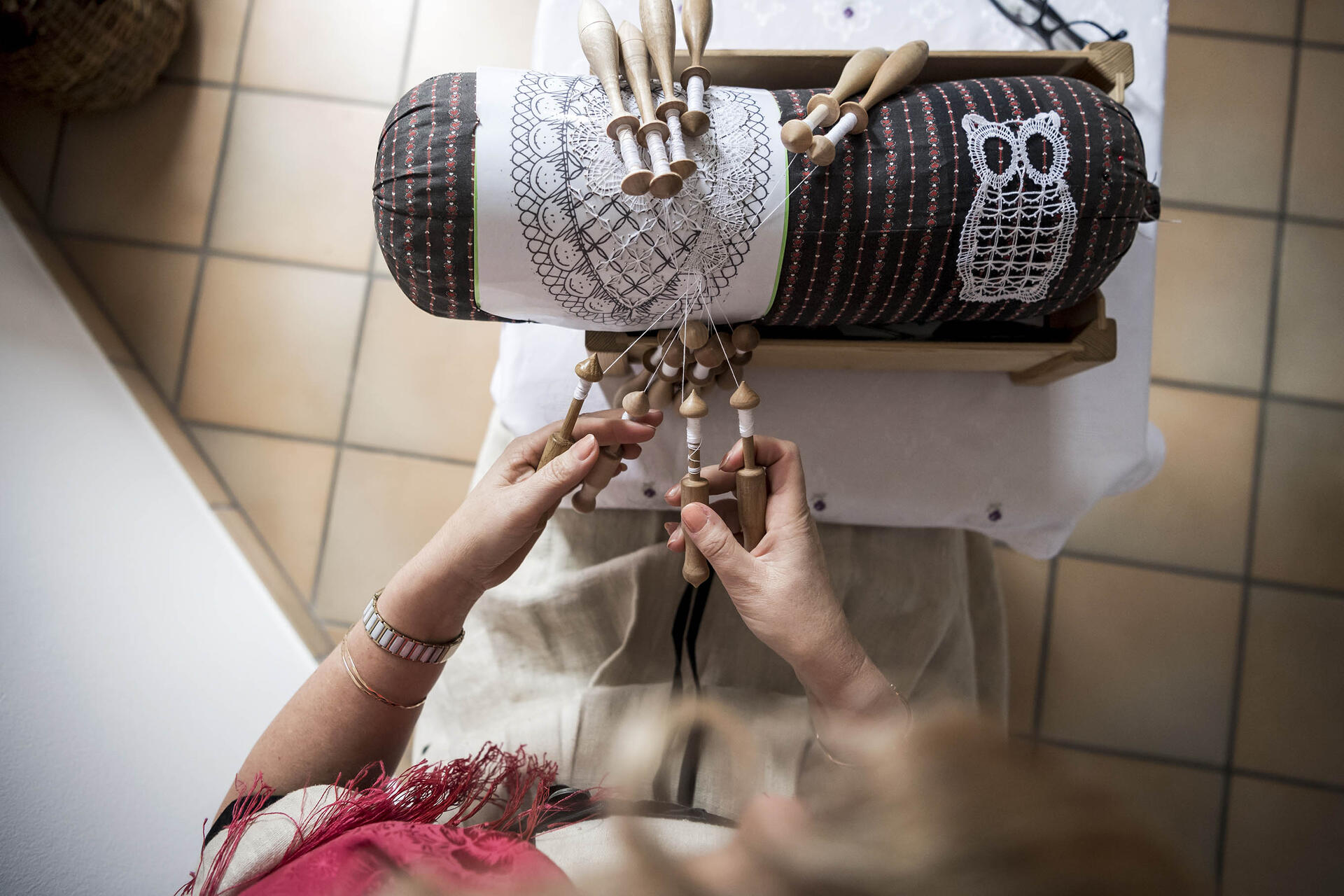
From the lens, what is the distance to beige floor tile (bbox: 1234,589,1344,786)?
1.41m

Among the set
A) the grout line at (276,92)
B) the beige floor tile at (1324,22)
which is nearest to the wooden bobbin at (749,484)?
the grout line at (276,92)

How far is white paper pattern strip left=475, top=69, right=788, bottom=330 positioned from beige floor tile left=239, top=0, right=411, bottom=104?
994 mm

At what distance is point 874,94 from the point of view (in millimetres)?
700

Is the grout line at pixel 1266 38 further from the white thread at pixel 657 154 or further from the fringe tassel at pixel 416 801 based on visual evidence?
the fringe tassel at pixel 416 801

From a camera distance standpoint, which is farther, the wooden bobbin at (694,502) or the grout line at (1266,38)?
the grout line at (1266,38)

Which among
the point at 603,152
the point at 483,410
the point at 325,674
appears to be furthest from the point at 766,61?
the point at 483,410

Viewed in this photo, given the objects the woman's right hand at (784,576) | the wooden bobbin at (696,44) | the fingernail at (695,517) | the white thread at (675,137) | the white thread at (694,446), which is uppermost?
the wooden bobbin at (696,44)

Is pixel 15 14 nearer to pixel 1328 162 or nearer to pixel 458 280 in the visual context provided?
pixel 458 280

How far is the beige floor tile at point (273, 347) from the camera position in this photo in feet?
4.98

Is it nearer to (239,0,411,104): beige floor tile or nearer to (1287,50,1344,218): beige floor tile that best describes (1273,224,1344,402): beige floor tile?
(1287,50,1344,218): beige floor tile

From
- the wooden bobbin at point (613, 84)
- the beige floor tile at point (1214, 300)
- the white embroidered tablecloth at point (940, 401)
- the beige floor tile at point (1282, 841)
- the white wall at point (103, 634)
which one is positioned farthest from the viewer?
the beige floor tile at point (1214, 300)

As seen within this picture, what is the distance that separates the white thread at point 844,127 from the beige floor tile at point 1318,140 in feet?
4.29

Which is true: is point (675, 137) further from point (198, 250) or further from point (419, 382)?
point (198, 250)

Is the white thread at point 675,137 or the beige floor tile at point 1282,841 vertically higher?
the white thread at point 675,137
